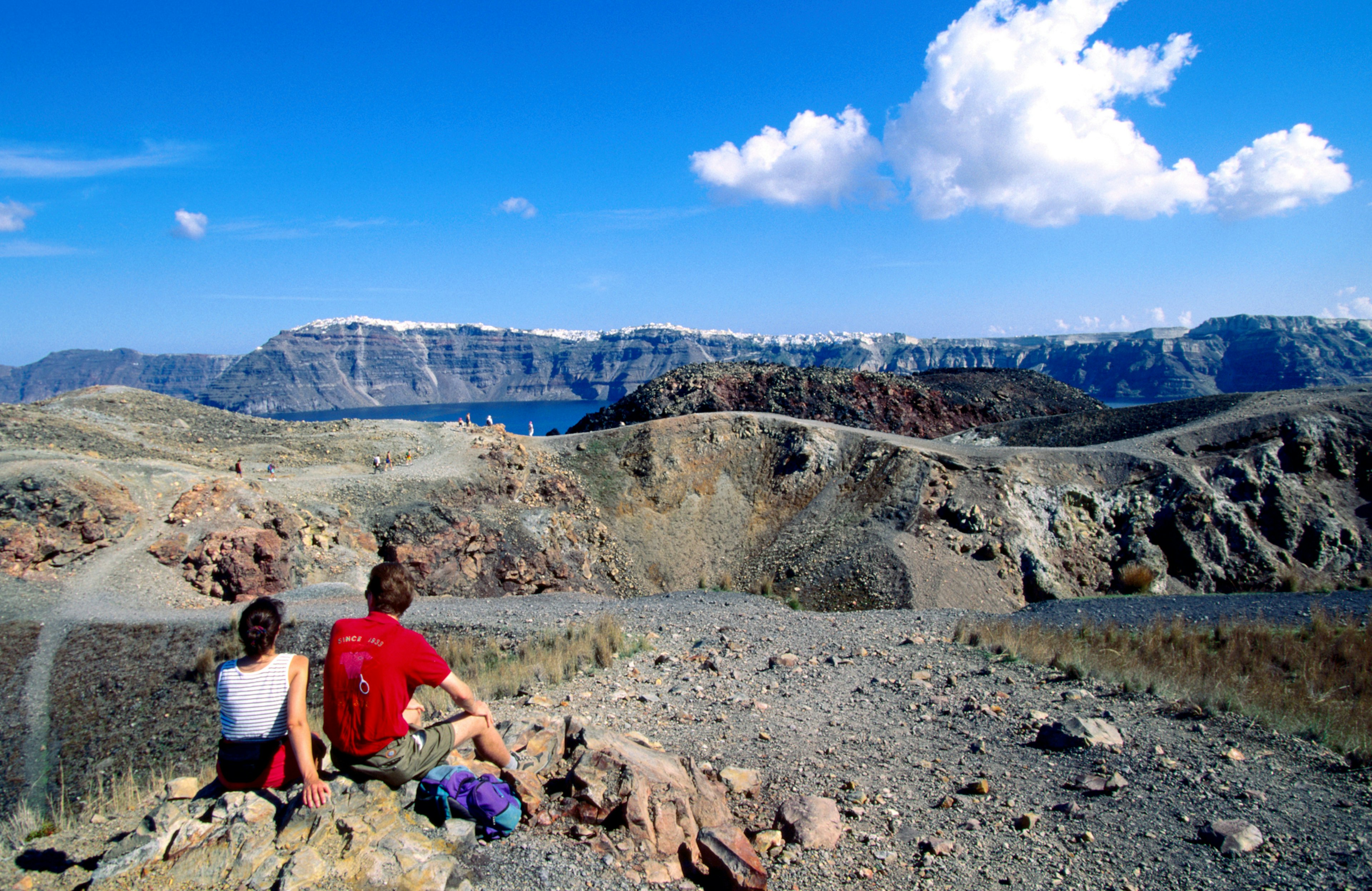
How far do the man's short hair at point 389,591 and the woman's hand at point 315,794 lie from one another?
120cm

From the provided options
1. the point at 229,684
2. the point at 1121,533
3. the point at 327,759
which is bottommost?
the point at 1121,533

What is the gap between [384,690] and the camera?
5.00 m

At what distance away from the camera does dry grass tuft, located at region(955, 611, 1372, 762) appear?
26.8 feet

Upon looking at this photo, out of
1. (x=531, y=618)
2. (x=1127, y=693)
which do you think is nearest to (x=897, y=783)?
(x=1127, y=693)

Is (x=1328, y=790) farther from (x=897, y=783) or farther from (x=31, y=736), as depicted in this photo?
(x=31, y=736)

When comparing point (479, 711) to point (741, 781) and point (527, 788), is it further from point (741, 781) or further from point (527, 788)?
point (741, 781)

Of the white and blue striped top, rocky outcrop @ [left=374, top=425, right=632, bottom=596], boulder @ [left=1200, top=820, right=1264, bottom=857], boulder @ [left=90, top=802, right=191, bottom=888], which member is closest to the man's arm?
the white and blue striped top

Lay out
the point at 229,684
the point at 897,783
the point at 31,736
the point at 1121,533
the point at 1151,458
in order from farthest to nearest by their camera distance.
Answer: the point at 1151,458, the point at 1121,533, the point at 31,736, the point at 897,783, the point at 229,684

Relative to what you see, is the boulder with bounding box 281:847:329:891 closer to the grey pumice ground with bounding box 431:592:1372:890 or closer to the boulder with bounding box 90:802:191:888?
the boulder with bounding box 90:802:191:888

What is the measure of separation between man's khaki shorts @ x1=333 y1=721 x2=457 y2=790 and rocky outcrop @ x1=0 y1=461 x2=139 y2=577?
19837mm

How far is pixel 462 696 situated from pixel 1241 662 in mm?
12859

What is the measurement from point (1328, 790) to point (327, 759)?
32.4 feet

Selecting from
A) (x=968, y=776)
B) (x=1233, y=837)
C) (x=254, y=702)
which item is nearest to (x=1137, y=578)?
(x=968, y=776)

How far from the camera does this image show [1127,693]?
931 cm
